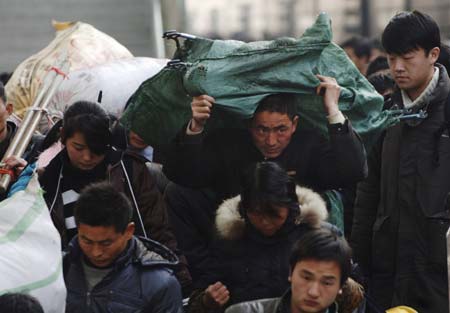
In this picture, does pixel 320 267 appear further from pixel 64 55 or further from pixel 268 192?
pixel 64 55

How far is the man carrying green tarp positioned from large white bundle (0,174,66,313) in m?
0.76

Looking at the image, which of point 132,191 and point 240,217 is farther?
point 132,191

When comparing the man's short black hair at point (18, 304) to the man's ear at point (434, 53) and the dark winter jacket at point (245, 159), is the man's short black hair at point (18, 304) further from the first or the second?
the man's ear at point (434, 53)

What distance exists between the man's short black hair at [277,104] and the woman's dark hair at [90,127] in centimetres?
69

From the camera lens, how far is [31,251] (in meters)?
4.96

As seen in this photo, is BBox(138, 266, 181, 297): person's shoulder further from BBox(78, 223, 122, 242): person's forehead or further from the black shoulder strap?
the black shoulder strap

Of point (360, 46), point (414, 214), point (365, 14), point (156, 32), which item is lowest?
point (365, 14)

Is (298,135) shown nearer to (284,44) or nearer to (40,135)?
(284,44)

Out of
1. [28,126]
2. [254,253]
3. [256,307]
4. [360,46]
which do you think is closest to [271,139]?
[254,253]

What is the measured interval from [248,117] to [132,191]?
61 cm

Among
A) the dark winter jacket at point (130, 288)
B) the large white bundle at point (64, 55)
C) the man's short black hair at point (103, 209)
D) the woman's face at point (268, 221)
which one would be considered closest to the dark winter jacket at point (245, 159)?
the woman's face at point (268, 221)

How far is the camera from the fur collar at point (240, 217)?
17.4 ft

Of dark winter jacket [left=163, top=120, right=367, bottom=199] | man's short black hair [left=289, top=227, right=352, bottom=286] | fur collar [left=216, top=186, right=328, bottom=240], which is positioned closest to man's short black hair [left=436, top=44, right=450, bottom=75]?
dark winter jacket [left=163, top=120, right=367, bottom=199]

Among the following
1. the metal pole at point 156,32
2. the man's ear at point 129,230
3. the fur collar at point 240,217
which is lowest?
the metal pole at point 156,32
